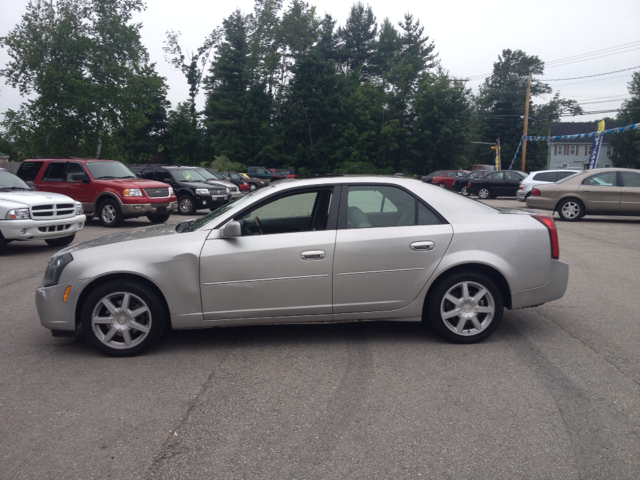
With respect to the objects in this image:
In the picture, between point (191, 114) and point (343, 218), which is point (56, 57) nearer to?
point (343, 218)

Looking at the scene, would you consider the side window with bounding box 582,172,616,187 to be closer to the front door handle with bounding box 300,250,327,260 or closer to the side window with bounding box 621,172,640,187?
the side window with bounding box 621,172,640,187

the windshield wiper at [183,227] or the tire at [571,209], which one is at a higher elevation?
the windshield wiper at [183,227]

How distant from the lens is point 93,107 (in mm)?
32531

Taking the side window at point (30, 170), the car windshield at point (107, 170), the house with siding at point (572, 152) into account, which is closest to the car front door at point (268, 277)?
the car windshield at point (107, 170)

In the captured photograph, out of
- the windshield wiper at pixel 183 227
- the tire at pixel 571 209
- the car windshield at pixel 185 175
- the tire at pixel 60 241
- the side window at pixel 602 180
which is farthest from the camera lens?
the car windshield at pixel 185 175

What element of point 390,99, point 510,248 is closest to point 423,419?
point 510,248

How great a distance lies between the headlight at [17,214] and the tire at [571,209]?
1453cm

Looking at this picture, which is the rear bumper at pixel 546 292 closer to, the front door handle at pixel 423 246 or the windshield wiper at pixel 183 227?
the front door handle at pixel 423 246

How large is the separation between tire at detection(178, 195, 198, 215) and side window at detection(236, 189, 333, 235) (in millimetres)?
15223

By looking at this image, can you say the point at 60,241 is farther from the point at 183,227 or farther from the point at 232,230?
the point at 232,230

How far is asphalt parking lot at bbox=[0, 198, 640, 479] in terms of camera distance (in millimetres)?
3205

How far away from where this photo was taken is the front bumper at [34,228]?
10766 mm

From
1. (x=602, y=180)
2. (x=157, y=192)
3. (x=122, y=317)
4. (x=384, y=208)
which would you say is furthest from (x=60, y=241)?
(x=602, y=180)

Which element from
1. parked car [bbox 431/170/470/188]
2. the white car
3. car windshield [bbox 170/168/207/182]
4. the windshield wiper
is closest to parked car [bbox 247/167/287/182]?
parked car [bbox 431/170/470/188]
